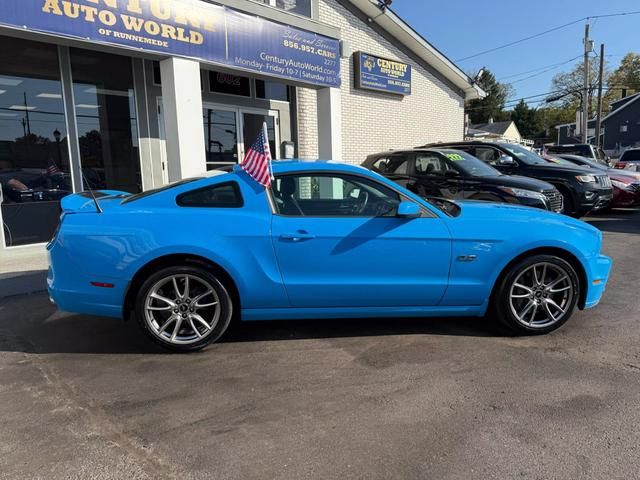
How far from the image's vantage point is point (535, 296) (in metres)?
3.85

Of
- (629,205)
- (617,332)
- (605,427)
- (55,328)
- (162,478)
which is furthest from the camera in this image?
(629,205)

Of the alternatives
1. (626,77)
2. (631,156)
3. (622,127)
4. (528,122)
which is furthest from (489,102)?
(631,156)

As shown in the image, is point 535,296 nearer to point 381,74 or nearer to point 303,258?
point 303,258

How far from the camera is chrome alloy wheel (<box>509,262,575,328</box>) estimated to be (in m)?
3.84

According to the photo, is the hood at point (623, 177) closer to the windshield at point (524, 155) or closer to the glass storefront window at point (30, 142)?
the windshield at point (524, 155)

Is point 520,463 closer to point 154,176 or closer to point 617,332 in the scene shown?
point 617,332

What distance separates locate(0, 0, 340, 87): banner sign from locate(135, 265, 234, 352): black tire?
14.9 ft

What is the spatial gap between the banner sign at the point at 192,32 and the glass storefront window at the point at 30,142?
1.73 m

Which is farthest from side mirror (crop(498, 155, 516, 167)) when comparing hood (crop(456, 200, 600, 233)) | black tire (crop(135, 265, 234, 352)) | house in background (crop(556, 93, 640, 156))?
house in background (crop(556, 93, 640, 156))

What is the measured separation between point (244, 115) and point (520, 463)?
9253mm

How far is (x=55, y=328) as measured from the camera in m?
4.36

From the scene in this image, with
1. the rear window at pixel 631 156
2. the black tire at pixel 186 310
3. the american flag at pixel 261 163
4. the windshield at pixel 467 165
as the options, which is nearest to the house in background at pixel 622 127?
the rear window at pixel 631 156

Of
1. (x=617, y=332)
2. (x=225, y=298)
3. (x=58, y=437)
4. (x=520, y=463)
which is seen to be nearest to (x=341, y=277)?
(x=225, y=298)

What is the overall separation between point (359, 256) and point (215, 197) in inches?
48.5
